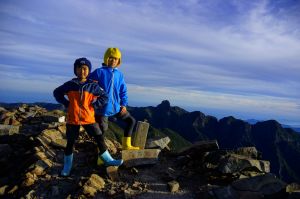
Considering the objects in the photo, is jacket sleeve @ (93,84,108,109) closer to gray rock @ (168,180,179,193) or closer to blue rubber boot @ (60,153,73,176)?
blue rubber boot @ (60,153,73,176)

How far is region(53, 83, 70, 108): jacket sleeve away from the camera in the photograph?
39.1ft

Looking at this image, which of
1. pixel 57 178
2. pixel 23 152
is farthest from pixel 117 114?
pixel 23 152

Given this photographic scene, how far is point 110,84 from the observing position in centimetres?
1266

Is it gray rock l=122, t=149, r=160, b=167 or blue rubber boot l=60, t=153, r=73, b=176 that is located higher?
gray rock l=122, t=149, r=160, b=167

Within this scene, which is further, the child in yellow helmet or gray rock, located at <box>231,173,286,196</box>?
the child in yellow helmet

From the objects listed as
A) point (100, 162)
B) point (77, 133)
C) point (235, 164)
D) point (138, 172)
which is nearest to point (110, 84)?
point (77, 133)

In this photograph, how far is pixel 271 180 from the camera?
1105cm

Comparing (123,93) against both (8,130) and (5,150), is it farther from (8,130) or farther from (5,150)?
(8,130)

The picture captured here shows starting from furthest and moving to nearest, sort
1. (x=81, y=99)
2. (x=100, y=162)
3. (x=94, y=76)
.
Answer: (x=100, y=162)
(x=94, y=76)
(x=81, y=99)

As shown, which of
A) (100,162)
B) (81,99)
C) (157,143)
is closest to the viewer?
(81,99)

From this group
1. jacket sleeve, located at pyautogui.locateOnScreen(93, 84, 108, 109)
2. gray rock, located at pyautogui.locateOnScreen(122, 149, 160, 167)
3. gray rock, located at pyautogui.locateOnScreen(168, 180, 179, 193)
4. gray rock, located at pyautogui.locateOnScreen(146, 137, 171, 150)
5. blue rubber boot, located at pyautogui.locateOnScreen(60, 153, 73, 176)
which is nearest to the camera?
gray rock, located at pyautogui.locateOnScreen(168, 180, 179, 193)

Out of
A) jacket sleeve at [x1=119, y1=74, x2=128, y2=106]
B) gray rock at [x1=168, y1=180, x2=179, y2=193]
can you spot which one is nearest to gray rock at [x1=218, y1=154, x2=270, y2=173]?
gray rock at [x1=168, y1=180, x2=179, y2=193]

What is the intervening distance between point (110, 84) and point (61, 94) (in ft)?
5.29

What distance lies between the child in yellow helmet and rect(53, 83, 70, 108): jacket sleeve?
1.08 m
